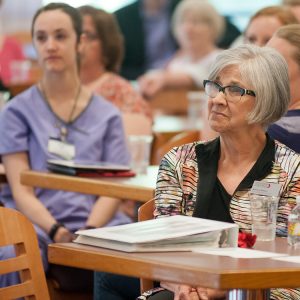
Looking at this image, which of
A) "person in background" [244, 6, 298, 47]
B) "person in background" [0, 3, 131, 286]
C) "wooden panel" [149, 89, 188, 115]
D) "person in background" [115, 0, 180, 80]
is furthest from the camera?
"person in background" [115, 0, 180, 80]

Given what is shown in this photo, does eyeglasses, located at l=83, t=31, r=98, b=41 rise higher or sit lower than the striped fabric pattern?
higher

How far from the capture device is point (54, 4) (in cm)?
454

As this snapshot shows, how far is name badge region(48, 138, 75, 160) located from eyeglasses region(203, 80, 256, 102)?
132 centimetres

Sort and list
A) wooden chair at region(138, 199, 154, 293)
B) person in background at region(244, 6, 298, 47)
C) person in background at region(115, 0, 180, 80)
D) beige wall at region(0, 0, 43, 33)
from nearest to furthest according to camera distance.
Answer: wooden chair at region(138, 199, 154, 293)
person in background at region(244, 6, 298, 47)
person in background at region(115, 0, 180, 80)
beige wall at region(0, 0, 43, 33)

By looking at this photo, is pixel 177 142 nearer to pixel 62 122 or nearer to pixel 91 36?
pixel 62 122

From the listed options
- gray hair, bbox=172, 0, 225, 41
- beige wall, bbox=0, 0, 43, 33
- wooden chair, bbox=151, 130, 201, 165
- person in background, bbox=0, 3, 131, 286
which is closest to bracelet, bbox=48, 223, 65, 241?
person in background, bbox=0, 3, 131, 286

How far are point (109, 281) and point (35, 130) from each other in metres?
1.09

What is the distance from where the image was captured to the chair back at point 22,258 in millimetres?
2863

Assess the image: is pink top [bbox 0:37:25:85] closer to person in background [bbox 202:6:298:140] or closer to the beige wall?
the beige wall

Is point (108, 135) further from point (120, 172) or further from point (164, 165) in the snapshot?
point (164, 165)

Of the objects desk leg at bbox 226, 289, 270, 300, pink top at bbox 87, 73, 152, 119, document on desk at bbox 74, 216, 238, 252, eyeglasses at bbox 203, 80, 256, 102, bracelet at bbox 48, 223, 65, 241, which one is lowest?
bracelet at bbox 48, 223, 65, 241

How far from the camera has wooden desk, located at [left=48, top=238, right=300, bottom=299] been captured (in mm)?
2240

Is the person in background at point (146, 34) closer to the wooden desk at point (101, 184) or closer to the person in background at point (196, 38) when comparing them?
the person in background at point (196, 38)

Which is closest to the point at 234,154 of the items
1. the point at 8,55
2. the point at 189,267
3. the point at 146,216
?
the point at 146,216
